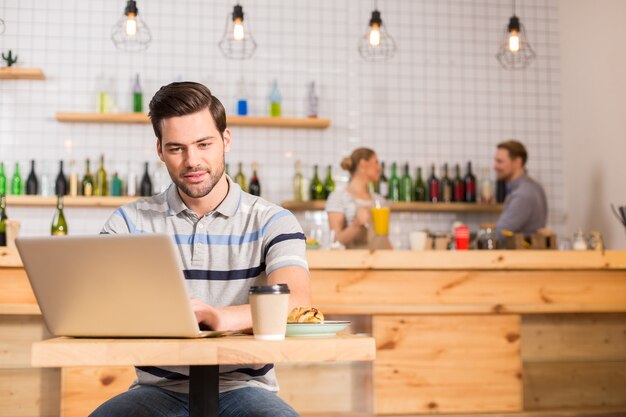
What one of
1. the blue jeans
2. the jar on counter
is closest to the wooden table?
Result: the blue jeans

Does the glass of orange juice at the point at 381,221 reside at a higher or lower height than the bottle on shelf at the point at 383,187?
lower

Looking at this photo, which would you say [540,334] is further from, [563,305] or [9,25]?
[9,25]

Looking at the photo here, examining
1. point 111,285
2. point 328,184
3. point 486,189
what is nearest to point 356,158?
point 328,184

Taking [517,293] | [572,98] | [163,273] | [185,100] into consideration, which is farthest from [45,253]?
[572,98]

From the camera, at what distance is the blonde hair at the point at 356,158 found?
15.6 ft

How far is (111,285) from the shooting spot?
1.16 metres

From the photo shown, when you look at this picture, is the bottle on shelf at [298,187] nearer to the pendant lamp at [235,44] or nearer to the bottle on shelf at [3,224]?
the pendant lamp at [235,44]

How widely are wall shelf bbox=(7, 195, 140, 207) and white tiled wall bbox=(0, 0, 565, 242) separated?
0.15 m

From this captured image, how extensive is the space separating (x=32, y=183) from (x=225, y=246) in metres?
3.59

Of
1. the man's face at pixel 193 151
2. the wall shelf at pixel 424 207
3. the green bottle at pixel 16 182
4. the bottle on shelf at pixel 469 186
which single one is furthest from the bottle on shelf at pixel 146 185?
the man's face at pixel 193 151

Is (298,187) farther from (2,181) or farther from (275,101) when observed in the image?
(2,181)

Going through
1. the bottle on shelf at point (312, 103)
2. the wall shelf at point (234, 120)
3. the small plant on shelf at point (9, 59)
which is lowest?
the wall shelf at point (234, 120)

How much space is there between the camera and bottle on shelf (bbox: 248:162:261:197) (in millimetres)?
5133

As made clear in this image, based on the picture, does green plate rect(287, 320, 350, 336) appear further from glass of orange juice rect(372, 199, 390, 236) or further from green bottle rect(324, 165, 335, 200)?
green bottle rect(324, 165, 335, 200)
